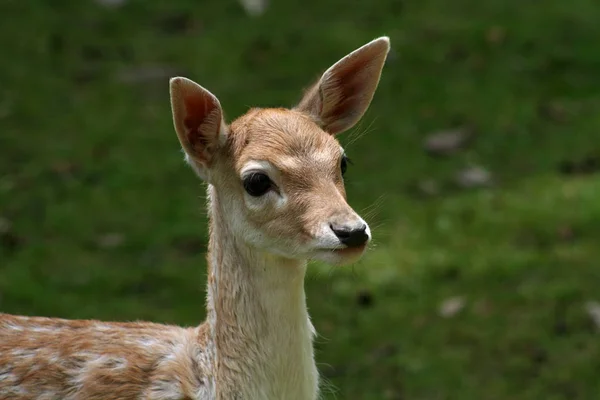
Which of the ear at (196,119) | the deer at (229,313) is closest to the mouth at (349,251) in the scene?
the deer at (229,313)

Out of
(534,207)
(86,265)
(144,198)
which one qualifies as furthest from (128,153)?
(534,207)

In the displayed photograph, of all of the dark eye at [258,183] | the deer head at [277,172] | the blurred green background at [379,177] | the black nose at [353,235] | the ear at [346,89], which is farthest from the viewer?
the blurred green background at [379,177]

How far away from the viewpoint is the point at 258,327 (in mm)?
5504

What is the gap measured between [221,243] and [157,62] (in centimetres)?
605

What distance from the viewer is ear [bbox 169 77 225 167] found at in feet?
17.9

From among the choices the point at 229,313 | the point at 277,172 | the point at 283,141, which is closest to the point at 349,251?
the point at 277,172

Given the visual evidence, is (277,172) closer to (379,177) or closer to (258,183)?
(258,183)

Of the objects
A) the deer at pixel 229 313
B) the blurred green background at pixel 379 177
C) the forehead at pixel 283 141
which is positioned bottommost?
the blurred green background at pixel 379 177

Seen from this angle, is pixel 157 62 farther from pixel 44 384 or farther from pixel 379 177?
pixel 44 384

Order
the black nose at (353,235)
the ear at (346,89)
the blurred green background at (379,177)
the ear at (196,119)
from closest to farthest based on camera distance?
the black nose at (353,235), the ear at (196,119), the ear at (346,89), the blurred green background at (379,177)

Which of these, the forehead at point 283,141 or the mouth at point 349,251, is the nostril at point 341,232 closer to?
the mouth at point 349,251

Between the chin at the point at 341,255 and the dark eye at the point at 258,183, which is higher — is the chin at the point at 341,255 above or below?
below

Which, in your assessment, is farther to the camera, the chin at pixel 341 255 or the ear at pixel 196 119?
the ear at pixel 196 119

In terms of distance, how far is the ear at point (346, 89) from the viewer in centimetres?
586
